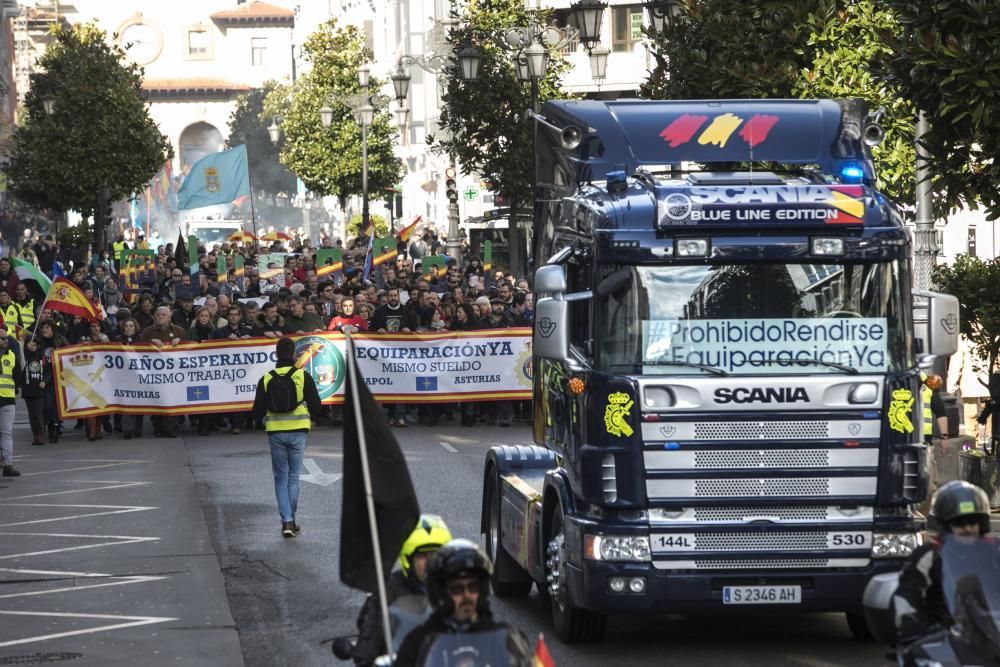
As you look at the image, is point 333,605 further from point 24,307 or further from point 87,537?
point 24,307

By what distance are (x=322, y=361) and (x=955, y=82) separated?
13.9 metres

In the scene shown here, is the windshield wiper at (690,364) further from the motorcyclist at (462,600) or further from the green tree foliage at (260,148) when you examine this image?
the green tree foliage at (260,148)

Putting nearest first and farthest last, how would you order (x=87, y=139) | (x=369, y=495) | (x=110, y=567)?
(x=369, y=495), (x=110, y=567), (x=87, y=139)

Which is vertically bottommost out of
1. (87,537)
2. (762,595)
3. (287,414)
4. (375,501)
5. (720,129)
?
(87,537)

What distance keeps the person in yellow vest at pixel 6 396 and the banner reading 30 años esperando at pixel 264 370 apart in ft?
13.6

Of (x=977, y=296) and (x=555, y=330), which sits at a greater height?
(x=555, y=330)

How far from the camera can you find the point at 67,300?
26.8m

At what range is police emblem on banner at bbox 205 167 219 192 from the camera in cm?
4694

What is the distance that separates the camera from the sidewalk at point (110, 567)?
1170 cm

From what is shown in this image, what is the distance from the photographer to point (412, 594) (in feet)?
24.0

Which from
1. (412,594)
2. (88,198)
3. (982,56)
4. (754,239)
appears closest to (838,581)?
(754,239)

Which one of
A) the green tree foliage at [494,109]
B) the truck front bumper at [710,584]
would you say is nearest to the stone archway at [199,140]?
the green tree foliage at [494,109]

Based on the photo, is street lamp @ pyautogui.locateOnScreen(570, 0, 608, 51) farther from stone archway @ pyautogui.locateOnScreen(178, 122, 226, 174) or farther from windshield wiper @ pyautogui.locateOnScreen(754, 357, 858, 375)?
stone archway @ pyautogui.locateOnScreen(178, 122, 226, 174)

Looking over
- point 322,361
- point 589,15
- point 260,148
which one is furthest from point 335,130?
point 260,148
